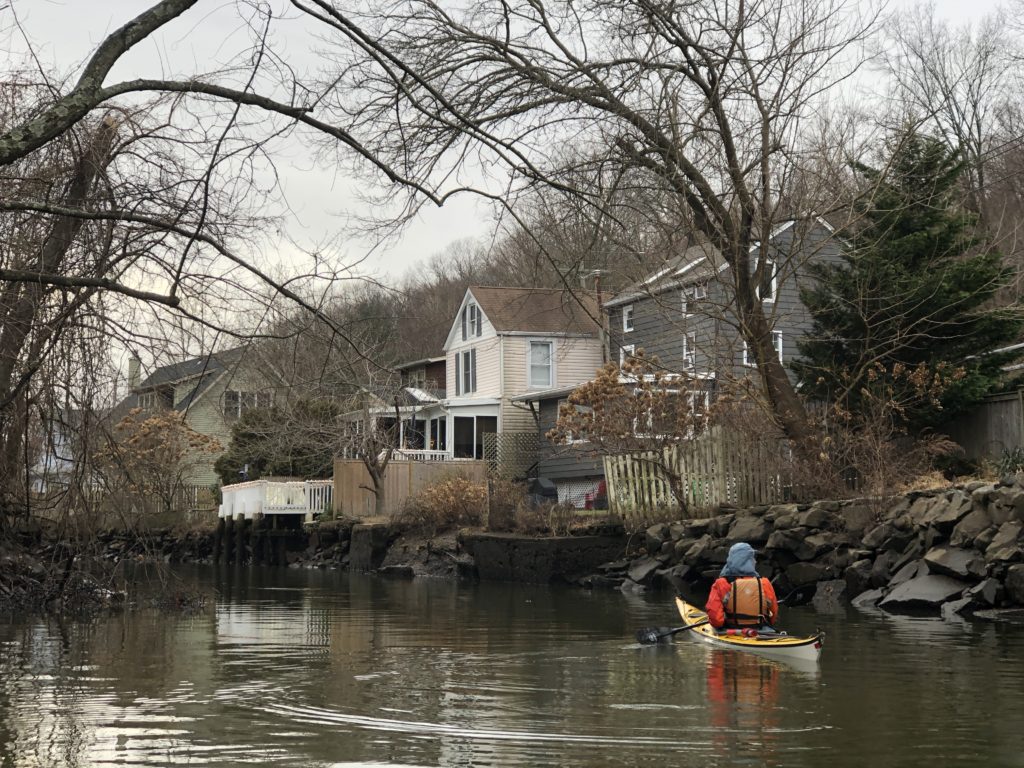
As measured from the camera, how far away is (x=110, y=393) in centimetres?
1307

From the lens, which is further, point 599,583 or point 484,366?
point 484,366

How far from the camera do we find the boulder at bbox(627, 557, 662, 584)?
1006 inches

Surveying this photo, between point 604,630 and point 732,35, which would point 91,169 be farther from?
point 732,35

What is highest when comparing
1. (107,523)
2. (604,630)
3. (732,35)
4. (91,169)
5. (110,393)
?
(732,35)

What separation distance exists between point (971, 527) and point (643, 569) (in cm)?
826

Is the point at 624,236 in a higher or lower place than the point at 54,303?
higher

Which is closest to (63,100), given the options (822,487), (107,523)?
(107,523)

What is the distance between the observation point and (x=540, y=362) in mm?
50906

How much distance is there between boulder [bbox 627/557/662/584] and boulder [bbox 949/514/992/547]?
758 cm

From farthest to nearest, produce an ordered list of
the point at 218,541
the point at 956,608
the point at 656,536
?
1. the point at 218,541
2. the point at 656,536
3. the point at 956,608

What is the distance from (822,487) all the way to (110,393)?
14.3m

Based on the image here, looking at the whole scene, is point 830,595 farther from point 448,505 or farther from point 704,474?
point 448,505

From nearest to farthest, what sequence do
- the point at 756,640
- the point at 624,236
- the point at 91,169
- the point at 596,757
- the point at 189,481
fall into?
the point at 596,757 → the point at 91,169 → the point at 756,640 → the point at 624,236 → the point at 189,481

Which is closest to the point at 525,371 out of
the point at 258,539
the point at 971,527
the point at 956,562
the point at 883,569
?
the point at 258,539
